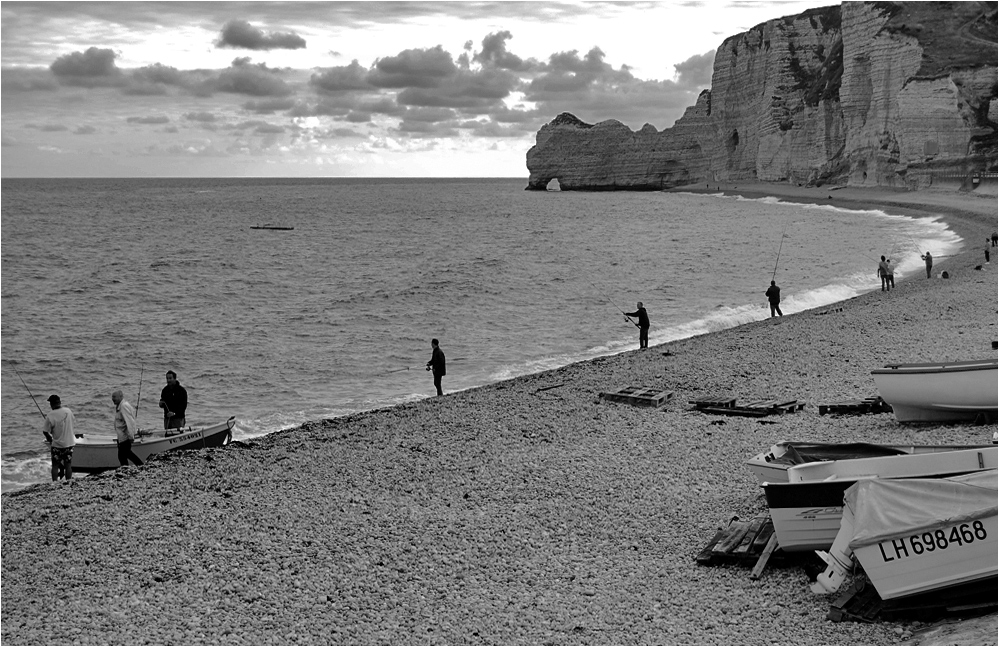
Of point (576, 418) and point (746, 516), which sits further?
point (576, 418)

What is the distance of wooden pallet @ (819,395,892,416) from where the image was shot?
594 inches

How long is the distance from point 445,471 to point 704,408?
17.9ft

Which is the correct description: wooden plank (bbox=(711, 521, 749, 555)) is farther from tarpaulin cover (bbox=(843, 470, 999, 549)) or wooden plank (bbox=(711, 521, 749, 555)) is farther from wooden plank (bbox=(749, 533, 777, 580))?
tarpaulin cover (bbox=(843, 470, 999, 549))

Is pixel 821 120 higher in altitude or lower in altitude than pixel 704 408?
higher

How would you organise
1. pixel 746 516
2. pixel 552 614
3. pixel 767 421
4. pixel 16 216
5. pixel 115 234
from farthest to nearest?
pixel 16 216 < pixel 115 234 < pixel 767 421 < pixel 746 516 < pixel 552 614

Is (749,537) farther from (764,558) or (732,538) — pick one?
(764,558)

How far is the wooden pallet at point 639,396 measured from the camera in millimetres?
16984

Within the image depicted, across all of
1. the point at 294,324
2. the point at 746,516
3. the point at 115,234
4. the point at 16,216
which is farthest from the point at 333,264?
the point at 16,216

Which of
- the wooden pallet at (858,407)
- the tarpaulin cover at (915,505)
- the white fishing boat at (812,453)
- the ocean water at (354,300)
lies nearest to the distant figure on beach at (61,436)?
the ocean water at (354,300)

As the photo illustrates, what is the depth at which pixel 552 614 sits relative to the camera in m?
8.45

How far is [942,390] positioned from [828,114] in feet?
331

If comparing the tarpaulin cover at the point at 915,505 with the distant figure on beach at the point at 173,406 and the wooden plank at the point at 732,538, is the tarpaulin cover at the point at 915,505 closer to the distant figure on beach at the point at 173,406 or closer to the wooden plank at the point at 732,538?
the wooden plank at the point at 732,538

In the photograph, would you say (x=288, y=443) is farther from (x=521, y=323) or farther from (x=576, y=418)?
(x=521, y=323)

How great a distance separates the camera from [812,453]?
10.5 metres
